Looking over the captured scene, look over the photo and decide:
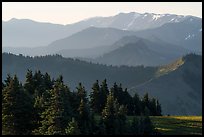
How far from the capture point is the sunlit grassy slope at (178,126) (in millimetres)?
68944

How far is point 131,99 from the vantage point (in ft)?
319

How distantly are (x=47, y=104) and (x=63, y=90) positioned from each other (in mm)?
2746

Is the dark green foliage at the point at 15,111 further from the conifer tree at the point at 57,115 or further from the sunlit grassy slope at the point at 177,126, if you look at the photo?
the sunlit grassy slope at the point at 177,126

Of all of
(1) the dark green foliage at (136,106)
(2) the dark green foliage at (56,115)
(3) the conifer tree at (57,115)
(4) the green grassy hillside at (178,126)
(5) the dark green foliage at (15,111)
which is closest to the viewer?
(3) the conifer tree at (57,115)

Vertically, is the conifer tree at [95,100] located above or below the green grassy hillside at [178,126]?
above

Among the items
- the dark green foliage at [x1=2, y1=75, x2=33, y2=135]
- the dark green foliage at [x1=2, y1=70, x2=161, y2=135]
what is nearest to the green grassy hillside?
the dark green foliage at [x1=2, y1=70, x2=161, y2=135]

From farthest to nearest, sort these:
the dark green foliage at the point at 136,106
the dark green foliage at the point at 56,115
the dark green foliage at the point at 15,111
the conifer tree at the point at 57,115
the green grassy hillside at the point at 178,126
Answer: the dark green foliage at the point at 136,106, the green grassy hillside at the point at 178,126, the dark green foliage at the point at 15,111, the dark green foliage at the point at 56,115, the conifer tree at the point at 57,115

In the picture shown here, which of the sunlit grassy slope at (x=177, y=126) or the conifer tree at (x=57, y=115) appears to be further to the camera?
the sunlit grassy slope at (x=177, y=126)

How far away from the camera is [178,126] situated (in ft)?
245

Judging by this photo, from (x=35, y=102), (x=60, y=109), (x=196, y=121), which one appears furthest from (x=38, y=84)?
(x=196, y=121)

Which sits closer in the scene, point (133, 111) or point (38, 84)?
point (38, 84)

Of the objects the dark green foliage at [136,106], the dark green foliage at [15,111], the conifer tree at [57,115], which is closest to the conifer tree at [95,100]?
the dark green foliage at [136,106]

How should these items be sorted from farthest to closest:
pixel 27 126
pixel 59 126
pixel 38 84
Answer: pixel 38 84 < pixel 27 126 < pixel 59 126

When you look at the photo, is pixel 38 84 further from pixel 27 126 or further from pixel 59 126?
pixel 59 126
